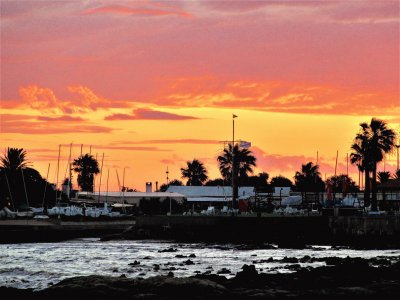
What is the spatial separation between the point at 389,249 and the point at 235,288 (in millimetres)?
46024

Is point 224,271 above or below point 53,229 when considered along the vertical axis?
below

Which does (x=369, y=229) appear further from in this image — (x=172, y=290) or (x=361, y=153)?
(x=172, y=290)

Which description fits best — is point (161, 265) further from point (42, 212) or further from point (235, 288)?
point (42, 212)

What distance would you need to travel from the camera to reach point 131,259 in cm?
7081

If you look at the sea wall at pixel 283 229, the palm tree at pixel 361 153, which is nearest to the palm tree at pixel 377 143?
the palm tree at pixel 361 153

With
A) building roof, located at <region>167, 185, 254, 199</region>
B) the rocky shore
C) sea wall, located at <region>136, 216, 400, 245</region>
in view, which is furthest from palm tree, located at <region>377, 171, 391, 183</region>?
the rocky shore

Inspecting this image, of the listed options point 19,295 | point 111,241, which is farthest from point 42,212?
point 19,295

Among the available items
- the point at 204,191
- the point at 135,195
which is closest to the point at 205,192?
the point at 204,191

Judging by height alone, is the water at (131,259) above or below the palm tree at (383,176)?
below

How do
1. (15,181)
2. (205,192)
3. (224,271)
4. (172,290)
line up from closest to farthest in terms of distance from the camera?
(172,290), (224,271), (15,181), (205,192)

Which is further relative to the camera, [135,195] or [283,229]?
[135,195]

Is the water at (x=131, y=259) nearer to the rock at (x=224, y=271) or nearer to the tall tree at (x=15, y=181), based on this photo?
the rock at (x=224, y=271)

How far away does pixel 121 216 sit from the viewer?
5251 inches

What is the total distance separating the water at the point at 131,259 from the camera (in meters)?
57.3
